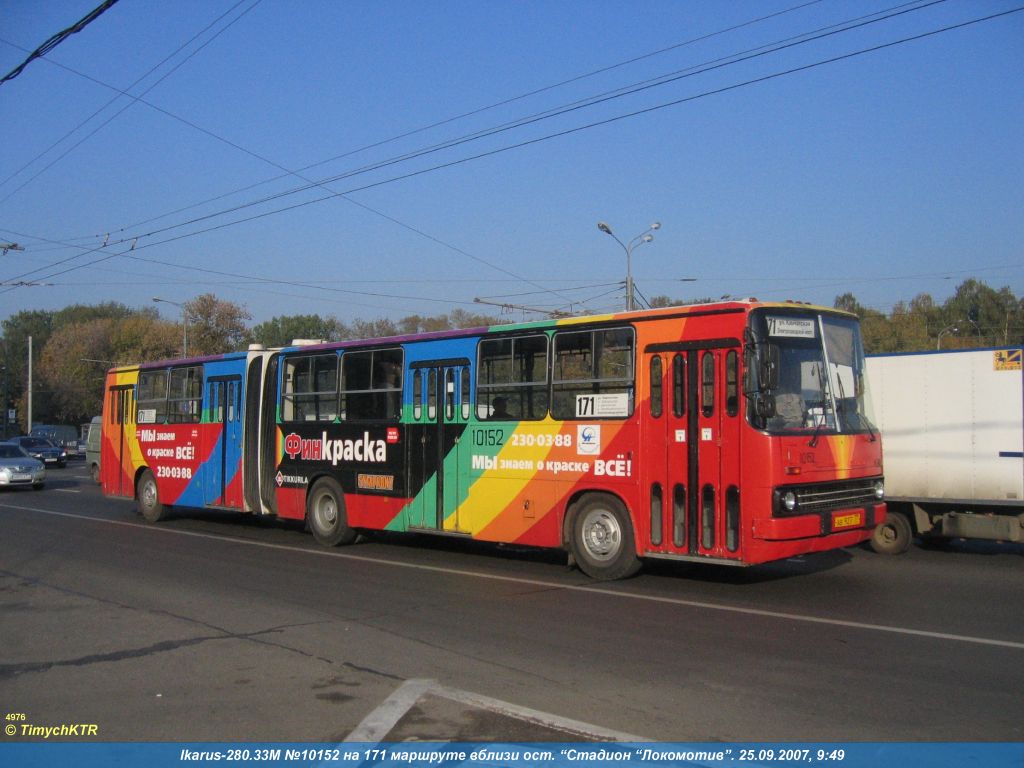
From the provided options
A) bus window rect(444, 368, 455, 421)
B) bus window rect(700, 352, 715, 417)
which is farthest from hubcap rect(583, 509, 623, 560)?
bus window rect(444, 368, 455, 421)

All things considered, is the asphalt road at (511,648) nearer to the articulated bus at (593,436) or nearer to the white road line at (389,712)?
the white road line at (389,712)

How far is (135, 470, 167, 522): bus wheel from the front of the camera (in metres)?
18.9

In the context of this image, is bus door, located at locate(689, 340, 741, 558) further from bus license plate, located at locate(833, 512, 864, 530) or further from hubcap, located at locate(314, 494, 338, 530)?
hubcap, located at locate(314, 494, 338, 530)

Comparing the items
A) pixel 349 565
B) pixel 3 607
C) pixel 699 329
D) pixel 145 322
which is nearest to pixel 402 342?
pixel 349 565

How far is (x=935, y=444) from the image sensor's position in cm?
1314

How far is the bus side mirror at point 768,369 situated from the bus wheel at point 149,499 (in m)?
13.9

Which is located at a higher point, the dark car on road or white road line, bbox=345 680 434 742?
the dark car on road

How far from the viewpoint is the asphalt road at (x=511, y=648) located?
5.79 m

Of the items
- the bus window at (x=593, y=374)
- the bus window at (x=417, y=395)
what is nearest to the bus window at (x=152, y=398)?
the bus window at (x=417, y=395)

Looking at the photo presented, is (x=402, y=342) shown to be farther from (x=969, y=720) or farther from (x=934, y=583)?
(x=969, y=720)

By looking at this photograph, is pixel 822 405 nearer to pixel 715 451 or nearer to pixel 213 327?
pixel 715 451

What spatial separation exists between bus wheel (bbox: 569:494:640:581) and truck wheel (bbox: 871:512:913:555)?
15.5ft

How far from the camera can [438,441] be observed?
43.0 feet

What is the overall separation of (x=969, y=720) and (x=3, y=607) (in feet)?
30.7
